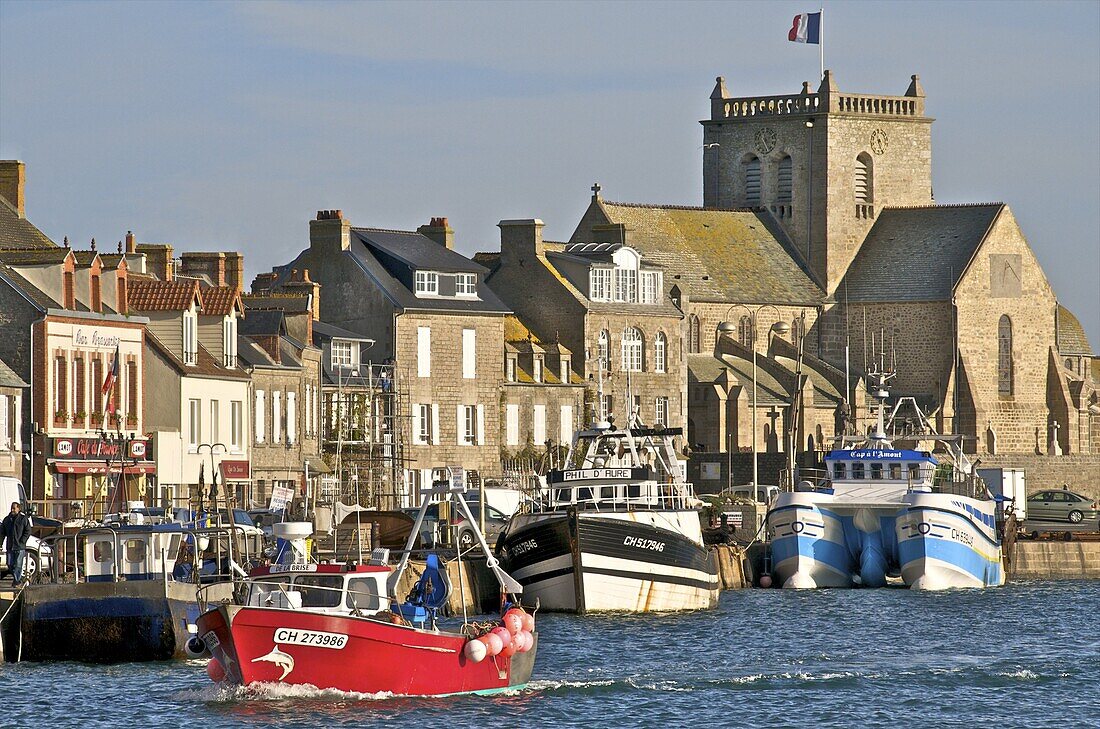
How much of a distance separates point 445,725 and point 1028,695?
38.0 ft

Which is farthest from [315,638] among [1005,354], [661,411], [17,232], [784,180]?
[784,180]

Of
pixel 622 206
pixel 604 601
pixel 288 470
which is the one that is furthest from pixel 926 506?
pixel 622 206

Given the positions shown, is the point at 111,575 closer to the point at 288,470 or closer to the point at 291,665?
the point at 291,665

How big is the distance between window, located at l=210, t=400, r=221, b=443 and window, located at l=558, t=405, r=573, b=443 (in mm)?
25588

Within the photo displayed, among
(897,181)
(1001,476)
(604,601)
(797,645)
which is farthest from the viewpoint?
(897,181)

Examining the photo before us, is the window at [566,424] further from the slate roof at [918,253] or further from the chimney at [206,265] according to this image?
the slate roof at [918,253]

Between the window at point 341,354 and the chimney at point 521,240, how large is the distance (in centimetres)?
1639

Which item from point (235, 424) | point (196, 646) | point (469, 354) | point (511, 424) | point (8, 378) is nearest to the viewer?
point (196, 646)

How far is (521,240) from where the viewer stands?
335ft

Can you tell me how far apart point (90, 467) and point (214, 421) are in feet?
26.4

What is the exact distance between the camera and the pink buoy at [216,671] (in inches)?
1563

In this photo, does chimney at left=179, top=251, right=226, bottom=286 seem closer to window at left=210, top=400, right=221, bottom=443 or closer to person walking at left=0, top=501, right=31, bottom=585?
window at left=210, top=400, right=221, bottom=443

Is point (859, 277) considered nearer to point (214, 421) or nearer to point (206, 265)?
point (206, 265)

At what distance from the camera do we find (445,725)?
38.7 meters
